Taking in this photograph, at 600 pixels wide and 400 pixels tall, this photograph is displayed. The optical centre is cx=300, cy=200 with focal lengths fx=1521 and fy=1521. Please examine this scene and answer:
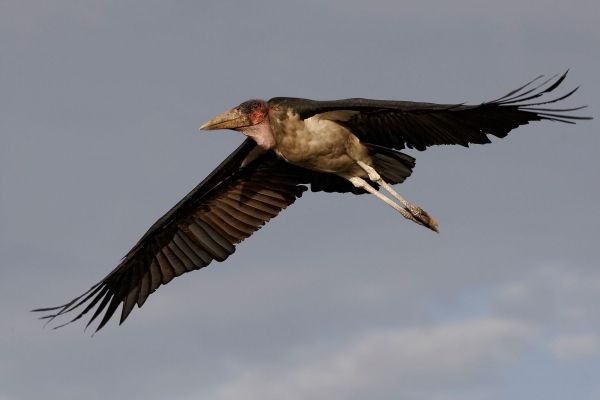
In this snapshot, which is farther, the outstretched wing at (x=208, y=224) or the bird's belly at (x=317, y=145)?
the outstretched wing at (x=208, y=224)

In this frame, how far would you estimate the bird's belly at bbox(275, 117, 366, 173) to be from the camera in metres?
22.2

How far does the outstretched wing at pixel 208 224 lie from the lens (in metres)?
24.9

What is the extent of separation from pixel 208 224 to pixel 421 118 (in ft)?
16.5

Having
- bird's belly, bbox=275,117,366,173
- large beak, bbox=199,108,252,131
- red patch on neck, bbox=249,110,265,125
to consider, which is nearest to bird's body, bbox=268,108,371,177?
bird's belly, bbox=275,117,366,173

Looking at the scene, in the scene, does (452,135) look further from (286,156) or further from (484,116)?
(286,156)

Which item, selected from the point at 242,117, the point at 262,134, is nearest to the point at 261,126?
the point at 262,134

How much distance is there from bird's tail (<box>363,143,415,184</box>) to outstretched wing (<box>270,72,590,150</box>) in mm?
174

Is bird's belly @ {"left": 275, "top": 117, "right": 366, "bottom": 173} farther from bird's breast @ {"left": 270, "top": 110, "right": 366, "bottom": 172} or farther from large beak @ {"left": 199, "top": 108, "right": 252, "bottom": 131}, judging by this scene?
large beak @ {"left": 199, "top": 108, "right": 252, "bottom": 131}

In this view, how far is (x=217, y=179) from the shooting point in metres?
25.1

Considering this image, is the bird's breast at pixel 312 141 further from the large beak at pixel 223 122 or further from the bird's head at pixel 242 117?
the large beak at pixel 223 122

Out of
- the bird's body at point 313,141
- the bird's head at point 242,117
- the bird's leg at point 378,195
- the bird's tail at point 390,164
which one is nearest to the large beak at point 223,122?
the bird's head at point 242,117

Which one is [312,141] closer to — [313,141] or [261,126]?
[313,141]

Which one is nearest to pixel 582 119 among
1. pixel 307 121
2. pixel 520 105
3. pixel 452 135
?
pixel 520 105

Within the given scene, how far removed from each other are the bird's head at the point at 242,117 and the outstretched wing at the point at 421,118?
294 mm
